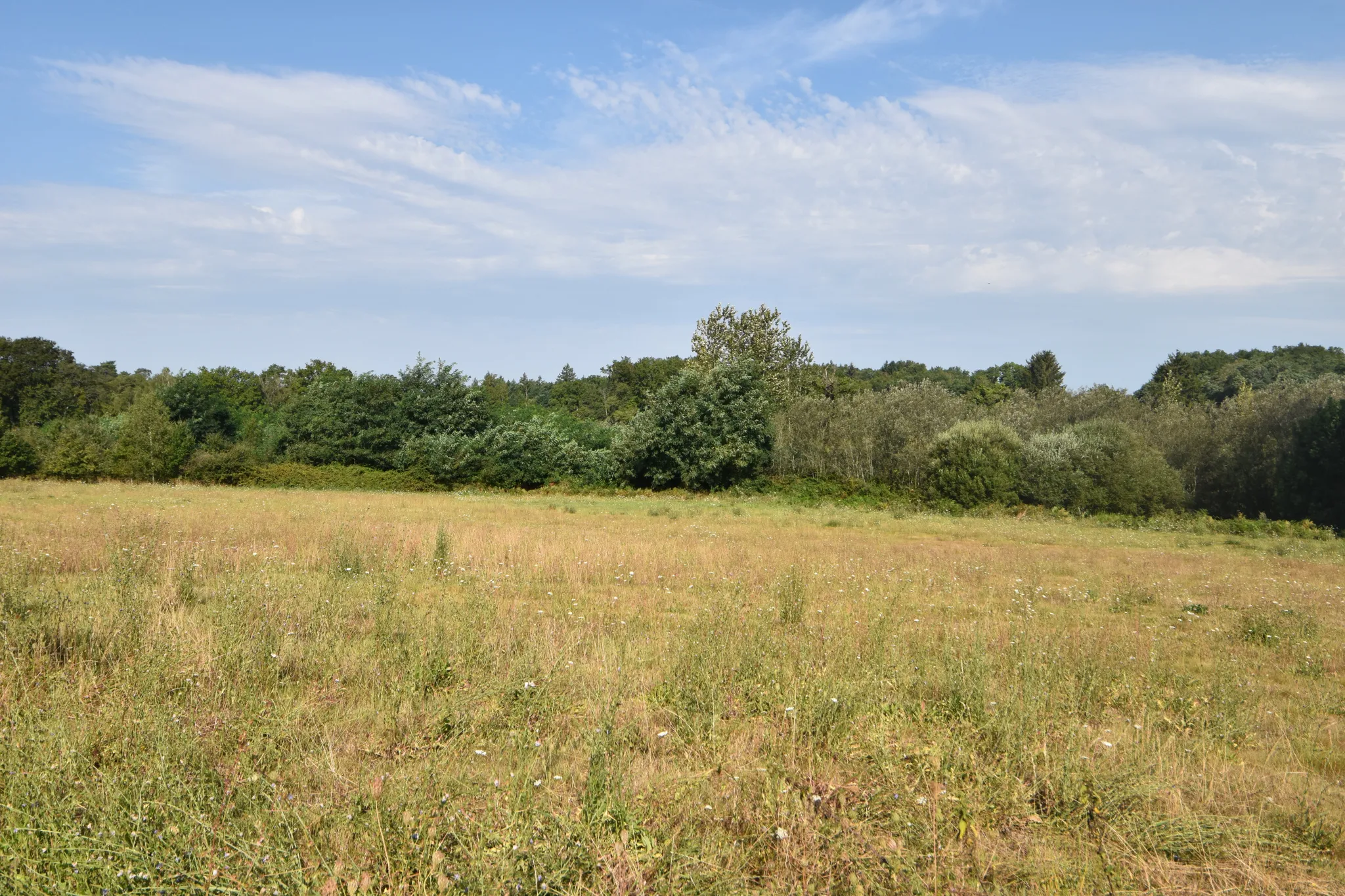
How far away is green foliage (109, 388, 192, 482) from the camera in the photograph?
42719 mm

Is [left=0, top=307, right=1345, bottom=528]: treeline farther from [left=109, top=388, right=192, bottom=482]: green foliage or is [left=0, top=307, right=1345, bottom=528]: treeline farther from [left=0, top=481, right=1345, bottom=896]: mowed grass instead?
[left=0, top=481, right=1345, bottom=896]: mowed grass

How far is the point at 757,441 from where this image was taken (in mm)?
44906

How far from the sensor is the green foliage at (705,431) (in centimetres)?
4422

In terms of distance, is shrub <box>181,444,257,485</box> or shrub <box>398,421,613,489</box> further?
shrub <box>398,421,613,489</box>

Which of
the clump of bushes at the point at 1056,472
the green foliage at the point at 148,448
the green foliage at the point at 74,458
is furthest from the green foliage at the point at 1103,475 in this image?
the green foliage at the point at 74,458

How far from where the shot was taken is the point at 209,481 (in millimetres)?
42562

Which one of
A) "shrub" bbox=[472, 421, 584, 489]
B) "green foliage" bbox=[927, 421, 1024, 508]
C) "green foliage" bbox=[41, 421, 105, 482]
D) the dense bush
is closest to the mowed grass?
"green foliage" bbox=[927, 421, 1024, 508]

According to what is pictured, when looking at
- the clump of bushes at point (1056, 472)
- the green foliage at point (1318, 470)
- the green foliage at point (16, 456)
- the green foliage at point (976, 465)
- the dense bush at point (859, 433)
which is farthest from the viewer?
the dense bush at point (859, 433)

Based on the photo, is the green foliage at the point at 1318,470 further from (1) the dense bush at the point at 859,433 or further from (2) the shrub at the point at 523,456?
(2) the shrub at the point at 523,456

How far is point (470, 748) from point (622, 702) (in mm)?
1329

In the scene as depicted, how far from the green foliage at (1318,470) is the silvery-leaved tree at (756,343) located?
93.3 ft

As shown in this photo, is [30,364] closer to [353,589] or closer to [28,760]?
[353,589]

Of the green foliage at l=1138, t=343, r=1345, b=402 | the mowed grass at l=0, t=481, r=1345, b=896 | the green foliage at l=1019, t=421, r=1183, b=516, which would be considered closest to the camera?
the mowed grass at l=0, t=481, r=1345, b=896

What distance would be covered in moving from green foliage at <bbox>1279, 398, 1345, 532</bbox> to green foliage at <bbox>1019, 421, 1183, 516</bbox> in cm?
Result: 672
